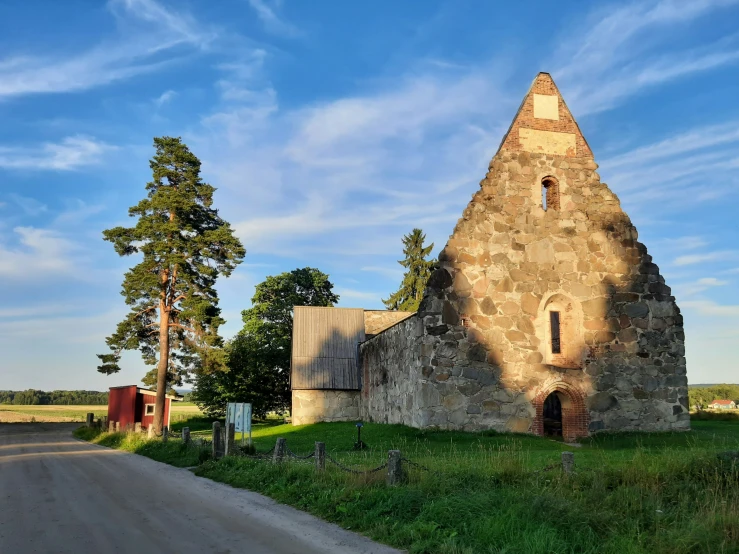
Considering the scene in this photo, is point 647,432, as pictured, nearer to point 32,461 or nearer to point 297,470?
point 297,470

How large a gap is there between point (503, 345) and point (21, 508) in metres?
14.2

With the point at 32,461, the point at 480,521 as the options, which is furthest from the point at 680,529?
the point at 32,461

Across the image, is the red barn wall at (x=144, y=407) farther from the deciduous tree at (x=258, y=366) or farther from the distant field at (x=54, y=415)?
the distant field at (x=54, y=415)

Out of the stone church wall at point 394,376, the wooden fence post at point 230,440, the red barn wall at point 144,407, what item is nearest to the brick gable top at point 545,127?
the stone church wall at point 394,376

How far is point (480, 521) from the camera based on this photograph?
7.86 m

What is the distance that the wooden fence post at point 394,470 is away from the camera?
10.1m

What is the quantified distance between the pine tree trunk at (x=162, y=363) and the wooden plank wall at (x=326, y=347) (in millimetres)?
6736

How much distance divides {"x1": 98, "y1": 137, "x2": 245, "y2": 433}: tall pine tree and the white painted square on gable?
1851 centimetres

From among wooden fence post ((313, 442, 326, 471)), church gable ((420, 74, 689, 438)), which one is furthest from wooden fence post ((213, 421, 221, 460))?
church gable ((420, 74, 689, 438))

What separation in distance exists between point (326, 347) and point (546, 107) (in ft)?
59.3

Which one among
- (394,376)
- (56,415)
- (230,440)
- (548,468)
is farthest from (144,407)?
(56,415)

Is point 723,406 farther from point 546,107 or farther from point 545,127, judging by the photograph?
point 546,107

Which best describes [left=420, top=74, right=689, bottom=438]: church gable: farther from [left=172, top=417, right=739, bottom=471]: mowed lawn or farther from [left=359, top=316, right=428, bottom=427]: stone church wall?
[left=359, top=316, right=428, bottom=427]: stone church wall

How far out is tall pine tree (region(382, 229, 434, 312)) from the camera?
A: 58.7 m
